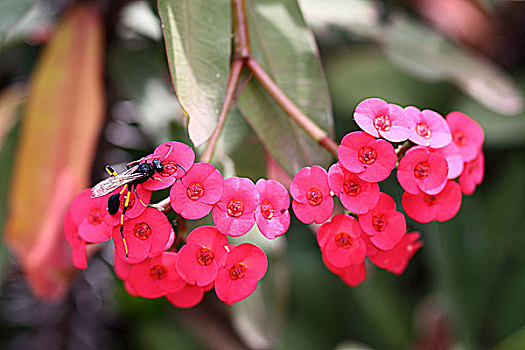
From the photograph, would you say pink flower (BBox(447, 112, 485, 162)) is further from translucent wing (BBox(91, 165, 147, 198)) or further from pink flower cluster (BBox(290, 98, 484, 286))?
translucent wing (BBox(91, 165, 147, 198))

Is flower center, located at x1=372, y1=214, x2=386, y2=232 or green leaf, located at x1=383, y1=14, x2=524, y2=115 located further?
green leaf, located at x1=383, y1=14, x2=524, y2=115

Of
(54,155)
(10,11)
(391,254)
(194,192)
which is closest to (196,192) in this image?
(194,192)

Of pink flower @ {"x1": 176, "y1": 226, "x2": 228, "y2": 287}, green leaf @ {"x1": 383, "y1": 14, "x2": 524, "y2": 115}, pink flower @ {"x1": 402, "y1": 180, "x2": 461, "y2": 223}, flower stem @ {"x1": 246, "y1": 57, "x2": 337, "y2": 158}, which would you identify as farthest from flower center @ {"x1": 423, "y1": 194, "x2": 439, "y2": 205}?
green leaf @ {"x1": 383, "y1": 14, "x2": 524, "y2": 115}

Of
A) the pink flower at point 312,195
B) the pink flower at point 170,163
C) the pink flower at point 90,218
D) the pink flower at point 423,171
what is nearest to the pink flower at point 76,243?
the pink flower at point 90,218

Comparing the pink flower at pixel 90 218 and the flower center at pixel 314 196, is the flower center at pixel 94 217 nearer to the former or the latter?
the pink flower at pixel 90 218

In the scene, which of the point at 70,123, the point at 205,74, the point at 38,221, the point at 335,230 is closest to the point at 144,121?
the point at 70,123

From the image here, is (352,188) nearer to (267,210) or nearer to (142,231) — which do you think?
(267,210)

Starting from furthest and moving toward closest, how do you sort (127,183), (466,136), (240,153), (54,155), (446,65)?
(446,65), (54,155), (240,153), (466,136), (127,183)
